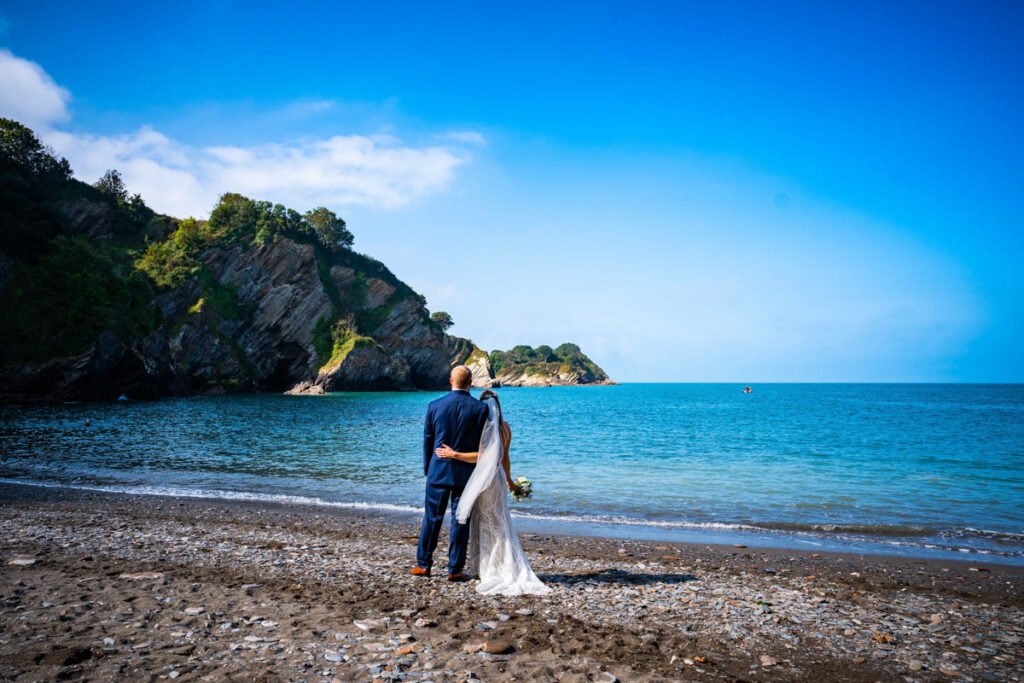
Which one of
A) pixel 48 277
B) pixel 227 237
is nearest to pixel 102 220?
pixel 227 237

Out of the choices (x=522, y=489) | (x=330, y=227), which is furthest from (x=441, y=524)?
(x=330, y=227)

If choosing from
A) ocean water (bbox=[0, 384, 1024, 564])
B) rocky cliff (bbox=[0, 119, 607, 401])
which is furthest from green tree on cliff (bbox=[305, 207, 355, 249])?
ocean water (bbox=[0, 384, 1024, 564])

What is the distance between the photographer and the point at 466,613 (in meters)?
6.28

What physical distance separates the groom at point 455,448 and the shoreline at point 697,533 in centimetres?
488

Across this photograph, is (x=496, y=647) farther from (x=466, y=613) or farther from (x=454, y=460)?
(x=454, y=460)

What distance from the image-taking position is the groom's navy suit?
7.47 m

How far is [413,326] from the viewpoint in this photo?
119062mm

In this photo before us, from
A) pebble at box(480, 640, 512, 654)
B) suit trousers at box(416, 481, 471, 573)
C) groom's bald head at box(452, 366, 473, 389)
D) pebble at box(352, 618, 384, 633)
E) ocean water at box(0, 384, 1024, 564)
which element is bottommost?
ocean water at box(0, 384, 1024, 564)

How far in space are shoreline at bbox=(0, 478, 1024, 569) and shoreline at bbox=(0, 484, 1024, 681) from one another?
2.33 feet

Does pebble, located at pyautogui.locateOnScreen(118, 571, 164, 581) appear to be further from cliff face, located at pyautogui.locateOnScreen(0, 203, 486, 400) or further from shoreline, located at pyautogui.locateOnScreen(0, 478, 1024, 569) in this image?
cliff face, located at pyautogui.locateOnScreen(0, 203, 486, 400)

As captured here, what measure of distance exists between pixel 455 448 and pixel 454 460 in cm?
16

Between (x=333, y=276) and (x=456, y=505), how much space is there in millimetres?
111839

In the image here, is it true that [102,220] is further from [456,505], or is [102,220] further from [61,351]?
[456,505]

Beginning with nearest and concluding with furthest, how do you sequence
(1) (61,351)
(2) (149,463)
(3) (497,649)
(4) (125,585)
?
(3) (497,649) < (4) (125,585) < (2) (149,463) < (1) (61,351)
